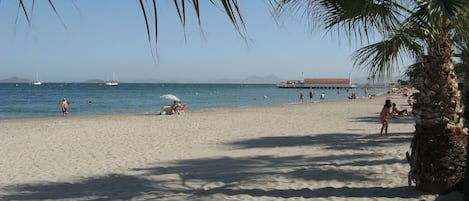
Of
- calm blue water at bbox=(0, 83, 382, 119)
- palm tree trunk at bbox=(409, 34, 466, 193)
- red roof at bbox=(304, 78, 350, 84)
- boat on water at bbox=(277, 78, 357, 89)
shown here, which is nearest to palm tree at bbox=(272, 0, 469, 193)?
palm tree trunk at bbox=(409, 34, 466, 193)

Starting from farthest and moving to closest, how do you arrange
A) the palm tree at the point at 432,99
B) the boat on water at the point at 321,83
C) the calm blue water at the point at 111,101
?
1. the boat on water at the point at 321,83
2. the calm blue water at the point at 111,101
3. the palm tree at the point at 432,99

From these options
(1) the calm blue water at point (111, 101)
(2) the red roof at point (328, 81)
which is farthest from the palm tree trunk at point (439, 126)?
(2) the red roof at point (328, 81)

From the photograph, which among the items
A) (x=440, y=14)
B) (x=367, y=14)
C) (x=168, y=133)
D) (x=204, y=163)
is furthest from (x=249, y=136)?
(x=440, y=14)

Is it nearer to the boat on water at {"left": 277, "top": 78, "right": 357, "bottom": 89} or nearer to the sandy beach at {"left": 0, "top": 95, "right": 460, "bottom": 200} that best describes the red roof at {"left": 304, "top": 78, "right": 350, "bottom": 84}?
the boat on water at {"left": 277, "top": 78, "right": 357, "bottom": 89}

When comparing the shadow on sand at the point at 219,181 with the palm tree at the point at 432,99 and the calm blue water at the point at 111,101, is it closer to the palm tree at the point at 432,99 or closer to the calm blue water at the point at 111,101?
the palm tree at the point at 432,99

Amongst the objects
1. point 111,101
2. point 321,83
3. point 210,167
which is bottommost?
point 111,101

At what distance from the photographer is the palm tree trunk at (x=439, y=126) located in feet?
15.5

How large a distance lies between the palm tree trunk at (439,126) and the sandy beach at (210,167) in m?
0.28

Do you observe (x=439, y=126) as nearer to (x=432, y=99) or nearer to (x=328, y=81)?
(x=432, y=99)

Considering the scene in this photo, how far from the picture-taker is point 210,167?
25.7 ft

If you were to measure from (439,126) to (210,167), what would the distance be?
4.09 meters

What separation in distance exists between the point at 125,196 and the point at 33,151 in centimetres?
558

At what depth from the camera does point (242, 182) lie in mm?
6316

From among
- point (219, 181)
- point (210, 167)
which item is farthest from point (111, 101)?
point (219, 181)
